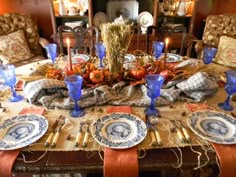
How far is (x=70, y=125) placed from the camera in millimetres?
943

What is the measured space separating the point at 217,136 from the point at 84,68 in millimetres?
823

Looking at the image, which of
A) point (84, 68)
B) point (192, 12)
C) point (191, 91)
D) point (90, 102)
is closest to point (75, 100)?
point (90, 102)

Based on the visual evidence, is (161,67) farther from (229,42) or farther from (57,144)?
(229,42)

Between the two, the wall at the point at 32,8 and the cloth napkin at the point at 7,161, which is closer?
the cloth napkin at the point at 7,161

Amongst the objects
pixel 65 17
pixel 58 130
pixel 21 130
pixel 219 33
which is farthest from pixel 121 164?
pixel 65 17

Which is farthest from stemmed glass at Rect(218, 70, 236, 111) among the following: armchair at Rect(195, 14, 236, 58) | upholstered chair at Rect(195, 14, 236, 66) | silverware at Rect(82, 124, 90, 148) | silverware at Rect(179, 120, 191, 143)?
armchair at Rect(195, 14, 236, 58)

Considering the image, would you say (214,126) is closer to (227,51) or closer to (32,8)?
(227,51)

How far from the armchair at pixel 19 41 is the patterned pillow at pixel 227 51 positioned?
80.4 inches

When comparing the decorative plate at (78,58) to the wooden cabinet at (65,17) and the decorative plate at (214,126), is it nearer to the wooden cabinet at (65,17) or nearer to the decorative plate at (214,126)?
the decorative plate at (214,126)

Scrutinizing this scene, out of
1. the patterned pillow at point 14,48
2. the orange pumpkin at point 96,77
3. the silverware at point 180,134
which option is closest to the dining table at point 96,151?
the silverware at point 180,134

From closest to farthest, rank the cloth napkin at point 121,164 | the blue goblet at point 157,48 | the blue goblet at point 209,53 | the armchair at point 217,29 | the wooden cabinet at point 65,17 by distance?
the cloth napkin at point 121,164
the blue goblet at point 209,53
the blue goblet at point 157,48
the armchair at point 217,29
the wooden cabinet at point 65,17

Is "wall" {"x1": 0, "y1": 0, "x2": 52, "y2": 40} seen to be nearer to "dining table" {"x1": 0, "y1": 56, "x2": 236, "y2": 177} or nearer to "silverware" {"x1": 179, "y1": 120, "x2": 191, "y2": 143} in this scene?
"dining table" {"x1": 0, "y1": 56, "x2": 236, "y2": 177}

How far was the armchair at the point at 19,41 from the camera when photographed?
235cm

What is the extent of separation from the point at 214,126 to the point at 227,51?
1693 millimetres
